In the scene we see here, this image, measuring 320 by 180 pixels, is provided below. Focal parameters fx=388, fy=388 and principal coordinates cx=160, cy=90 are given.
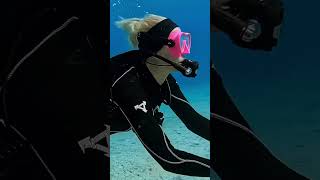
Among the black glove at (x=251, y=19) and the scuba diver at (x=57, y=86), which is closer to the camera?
the black glove at (x=251, y=19)

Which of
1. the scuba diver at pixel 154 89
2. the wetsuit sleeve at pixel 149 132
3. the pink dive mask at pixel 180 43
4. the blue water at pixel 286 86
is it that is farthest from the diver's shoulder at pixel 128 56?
the blue water at pixel 286 86

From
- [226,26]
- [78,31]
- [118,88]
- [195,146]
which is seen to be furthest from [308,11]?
[78,31]

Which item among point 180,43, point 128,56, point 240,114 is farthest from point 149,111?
point 240,114

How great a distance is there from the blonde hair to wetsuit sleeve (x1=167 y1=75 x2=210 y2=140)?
0.38 m

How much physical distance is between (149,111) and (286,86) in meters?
0.98

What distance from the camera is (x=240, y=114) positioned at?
2.78 metres

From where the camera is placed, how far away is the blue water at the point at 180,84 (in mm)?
2662

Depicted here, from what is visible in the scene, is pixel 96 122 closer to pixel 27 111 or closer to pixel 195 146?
pixel 27 111

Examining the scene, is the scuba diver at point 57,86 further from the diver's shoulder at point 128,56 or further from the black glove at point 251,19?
the black glove at point 251,19

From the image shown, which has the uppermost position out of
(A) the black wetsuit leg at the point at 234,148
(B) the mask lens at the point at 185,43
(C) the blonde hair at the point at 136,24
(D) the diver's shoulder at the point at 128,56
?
(C) the blonde hair at the point at 136,24

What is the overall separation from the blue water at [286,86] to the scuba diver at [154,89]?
297 mm

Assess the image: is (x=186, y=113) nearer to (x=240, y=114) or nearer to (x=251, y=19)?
(x=240, y=114)

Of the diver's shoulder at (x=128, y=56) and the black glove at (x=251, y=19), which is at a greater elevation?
the black glove at (x=251, y=19)

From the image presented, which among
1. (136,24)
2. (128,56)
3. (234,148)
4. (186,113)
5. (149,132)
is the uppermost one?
(136,24)
